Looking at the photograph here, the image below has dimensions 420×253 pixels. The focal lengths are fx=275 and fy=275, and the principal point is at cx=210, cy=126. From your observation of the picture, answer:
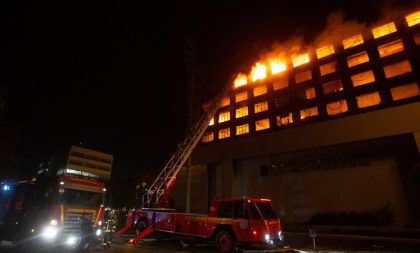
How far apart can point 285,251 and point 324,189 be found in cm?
1622

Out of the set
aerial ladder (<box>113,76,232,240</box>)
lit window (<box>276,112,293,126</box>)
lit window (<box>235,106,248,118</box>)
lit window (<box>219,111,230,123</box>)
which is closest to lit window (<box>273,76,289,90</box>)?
lit window (<box>276,112,293,126</box>)

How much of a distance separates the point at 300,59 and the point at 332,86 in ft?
19.2

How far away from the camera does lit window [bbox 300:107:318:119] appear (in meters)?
29.5

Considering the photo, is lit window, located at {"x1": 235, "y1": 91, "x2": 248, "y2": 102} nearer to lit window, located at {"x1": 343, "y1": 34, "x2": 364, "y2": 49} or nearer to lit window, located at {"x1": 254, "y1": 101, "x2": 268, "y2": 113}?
lit window, located at {"x1": 254, "y1": 101, "x2": 268, "y2": 113}

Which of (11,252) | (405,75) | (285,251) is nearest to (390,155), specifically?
(405,75)

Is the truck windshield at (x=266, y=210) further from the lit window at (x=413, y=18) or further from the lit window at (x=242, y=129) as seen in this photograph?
the lit window at (x=413, y=18)

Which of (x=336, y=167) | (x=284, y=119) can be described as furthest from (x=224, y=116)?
(x=336, y=167)

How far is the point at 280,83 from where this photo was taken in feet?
111

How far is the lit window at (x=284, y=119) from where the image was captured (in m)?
31.3

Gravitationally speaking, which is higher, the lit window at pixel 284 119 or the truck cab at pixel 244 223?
the lit window at pixel 284 119

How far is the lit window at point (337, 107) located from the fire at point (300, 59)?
6799 millimetres

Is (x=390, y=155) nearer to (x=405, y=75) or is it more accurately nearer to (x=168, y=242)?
(x=405, y=75)

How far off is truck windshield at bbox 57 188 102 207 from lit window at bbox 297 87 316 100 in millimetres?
24318

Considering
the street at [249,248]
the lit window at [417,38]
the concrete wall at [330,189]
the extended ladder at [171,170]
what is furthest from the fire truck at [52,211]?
the lit window at [417,38]
